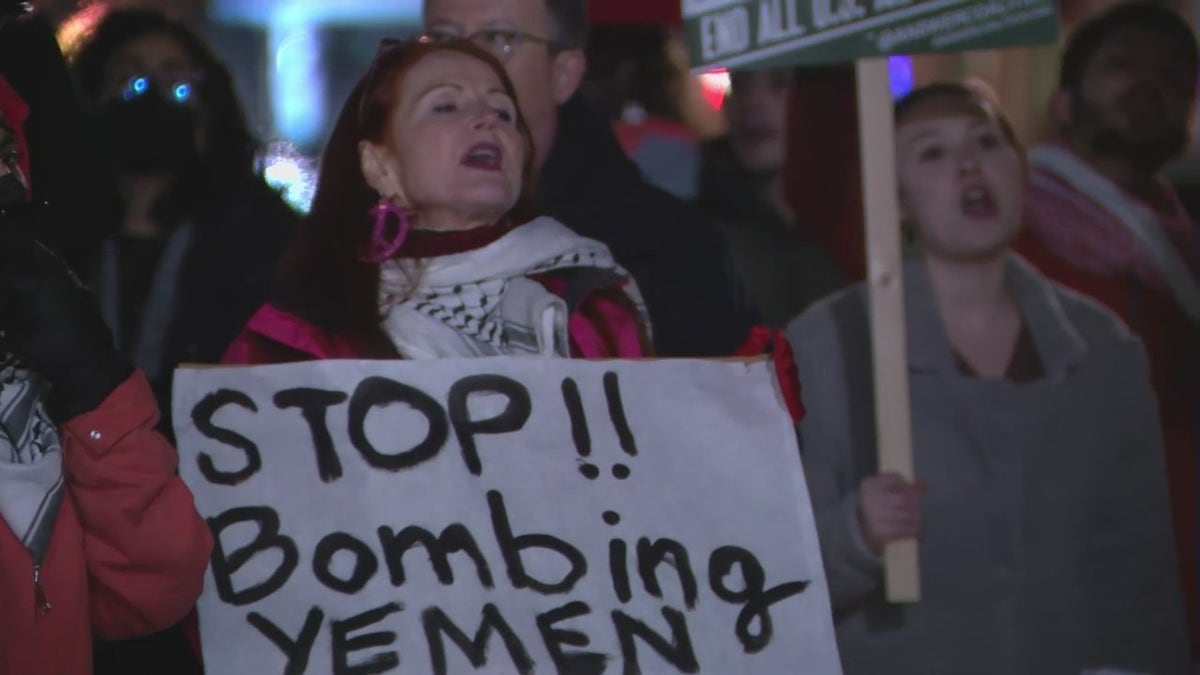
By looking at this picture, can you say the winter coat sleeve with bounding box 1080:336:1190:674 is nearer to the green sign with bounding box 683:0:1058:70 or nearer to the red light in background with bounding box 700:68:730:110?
the green sign with bounding box 683:0:1058:70

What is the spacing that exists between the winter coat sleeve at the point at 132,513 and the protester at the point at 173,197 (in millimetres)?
657

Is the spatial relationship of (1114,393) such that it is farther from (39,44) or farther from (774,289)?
(39,44)

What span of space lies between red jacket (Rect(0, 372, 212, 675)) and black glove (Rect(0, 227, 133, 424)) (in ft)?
0.08

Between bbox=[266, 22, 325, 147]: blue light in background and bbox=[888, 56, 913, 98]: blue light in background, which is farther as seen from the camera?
bbox=[888, 56, 913, 98]: blue light in background

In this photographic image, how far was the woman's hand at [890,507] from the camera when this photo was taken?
256 cm

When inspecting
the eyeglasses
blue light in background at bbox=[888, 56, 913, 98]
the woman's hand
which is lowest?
the woman's hand

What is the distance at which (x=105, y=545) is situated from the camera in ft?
6.32

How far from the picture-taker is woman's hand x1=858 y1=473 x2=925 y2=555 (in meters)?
2.56

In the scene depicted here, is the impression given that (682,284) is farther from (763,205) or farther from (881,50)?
(881,50)

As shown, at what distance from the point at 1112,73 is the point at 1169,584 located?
0.89 meters

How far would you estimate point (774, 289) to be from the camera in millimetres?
2768

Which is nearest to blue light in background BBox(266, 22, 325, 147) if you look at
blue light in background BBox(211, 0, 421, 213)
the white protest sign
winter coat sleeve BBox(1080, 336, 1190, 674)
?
blue light in background BBox(211, 0, 421, 213)

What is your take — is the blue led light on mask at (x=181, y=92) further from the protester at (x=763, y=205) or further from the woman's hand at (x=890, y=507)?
the woman's hand at (x=890, y=507)

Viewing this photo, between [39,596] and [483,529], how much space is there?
0.58 metres
